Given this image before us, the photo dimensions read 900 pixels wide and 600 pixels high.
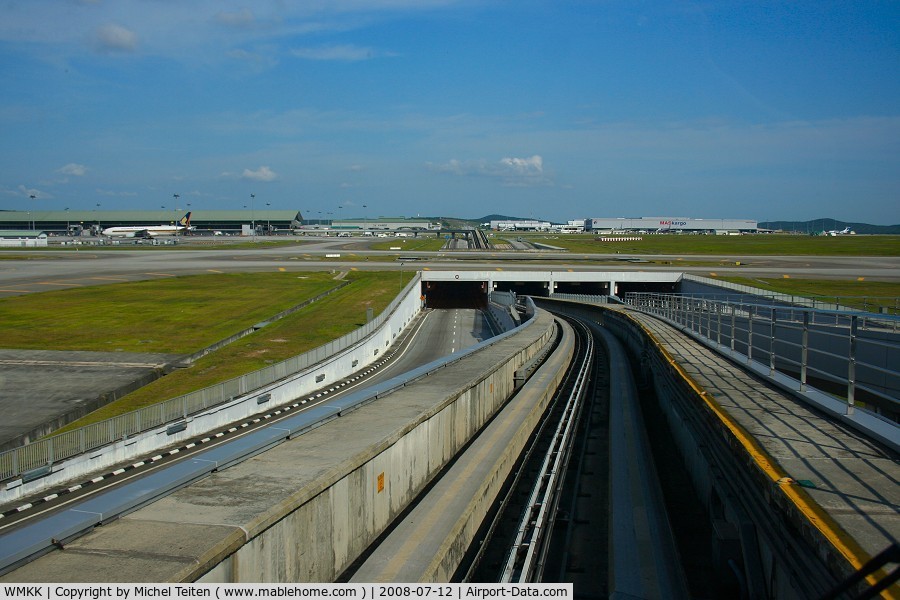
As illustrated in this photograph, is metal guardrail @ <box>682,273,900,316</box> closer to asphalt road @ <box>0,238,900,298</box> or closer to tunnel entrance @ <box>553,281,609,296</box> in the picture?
tunnel entrance @ <box>553,281,609,296</box>

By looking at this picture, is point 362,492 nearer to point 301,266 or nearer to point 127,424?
point 127,424

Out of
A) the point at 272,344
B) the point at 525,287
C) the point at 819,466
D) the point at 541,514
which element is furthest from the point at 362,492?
the point at 525,287

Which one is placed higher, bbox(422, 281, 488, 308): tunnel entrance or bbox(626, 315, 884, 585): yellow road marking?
bbox(626, 315, 884, 585): yellow road marking

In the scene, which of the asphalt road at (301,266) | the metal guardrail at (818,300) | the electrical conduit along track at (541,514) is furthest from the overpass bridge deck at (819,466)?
the asphalt road at (301,266)

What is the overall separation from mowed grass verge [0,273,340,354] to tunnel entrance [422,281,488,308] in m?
13.4

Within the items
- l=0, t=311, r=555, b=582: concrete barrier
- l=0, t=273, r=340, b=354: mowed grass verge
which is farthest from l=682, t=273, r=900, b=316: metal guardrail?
l=0, t=273, r=340, b=354: mowed grass verge

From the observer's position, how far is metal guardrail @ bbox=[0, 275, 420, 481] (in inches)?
714

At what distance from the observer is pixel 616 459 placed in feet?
49.2

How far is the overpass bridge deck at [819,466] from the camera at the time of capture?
18.9ft

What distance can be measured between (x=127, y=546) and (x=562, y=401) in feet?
57.3

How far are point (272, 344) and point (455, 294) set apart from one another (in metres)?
47.0

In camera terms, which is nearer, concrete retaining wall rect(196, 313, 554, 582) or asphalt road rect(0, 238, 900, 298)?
concrete retaining wall rect(196, 313, 554, 582)

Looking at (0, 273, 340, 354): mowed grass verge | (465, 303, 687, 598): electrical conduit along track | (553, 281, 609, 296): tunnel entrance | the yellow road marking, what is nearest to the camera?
the yellow road marking

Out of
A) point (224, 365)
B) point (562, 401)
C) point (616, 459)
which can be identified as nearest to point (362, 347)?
point (224, 365)
